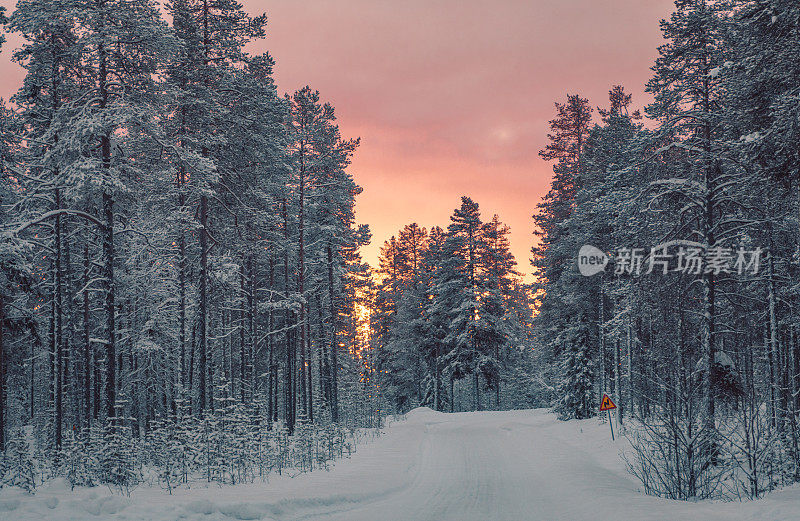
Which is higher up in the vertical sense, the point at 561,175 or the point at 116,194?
the point at 561,175

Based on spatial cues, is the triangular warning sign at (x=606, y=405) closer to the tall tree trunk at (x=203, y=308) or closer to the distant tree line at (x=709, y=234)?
the distant tree line at (x=709, y=234)

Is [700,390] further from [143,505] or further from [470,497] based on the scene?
[143,505]

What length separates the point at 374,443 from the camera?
22.4 metres

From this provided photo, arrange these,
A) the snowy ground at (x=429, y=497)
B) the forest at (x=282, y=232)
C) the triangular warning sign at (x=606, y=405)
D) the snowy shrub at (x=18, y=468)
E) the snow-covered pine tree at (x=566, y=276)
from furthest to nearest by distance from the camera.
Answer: the snow-covered pine tree at (x=566, y=276)
the triangular warning sign at (x=606, y=405)
the forest at (x=282, y=232)
the snowy shrub at (x=18, y=468)
the snowy ground at (x=429, y=497)

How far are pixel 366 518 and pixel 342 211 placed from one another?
1031 inches

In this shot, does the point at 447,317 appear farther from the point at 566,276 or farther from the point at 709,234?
the point at 709,234

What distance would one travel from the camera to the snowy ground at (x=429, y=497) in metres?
8.65

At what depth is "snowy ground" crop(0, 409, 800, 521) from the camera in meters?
8.65

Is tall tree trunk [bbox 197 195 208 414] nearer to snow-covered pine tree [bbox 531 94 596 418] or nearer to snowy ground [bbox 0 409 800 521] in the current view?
snowy ground [bbox 0 409 800 521]

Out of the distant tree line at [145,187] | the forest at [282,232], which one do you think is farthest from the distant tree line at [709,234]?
the distant tree line at [145,187]

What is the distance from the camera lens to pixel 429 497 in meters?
11.8

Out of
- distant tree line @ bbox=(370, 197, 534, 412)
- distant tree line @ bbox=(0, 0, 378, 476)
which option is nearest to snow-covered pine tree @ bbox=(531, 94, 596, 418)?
distant tree line @ bbox=(370, 197, 534, 412)

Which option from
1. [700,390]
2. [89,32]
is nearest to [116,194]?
[89,32]

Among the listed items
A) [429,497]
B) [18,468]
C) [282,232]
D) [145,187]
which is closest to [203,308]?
[145,187]
